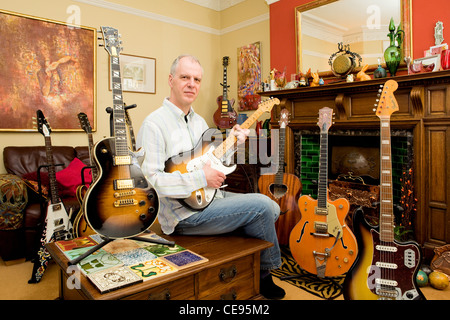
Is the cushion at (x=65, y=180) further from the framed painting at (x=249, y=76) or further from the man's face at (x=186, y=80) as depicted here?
the framed painting at (x=249, y=76)

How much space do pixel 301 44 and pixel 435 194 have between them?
202 centimetres

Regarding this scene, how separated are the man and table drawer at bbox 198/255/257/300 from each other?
167 mm

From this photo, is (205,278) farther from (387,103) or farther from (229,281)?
(387,103)

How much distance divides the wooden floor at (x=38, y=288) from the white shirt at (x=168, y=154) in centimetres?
83

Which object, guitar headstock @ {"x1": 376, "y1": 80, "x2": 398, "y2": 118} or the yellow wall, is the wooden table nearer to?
guitar headstock @ {"x1": 376, "y1": 80, "x2": 398, "y2": 118}

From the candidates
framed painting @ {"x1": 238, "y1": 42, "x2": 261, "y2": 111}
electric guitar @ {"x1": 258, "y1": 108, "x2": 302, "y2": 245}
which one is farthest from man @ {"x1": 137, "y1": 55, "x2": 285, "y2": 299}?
framed painting @ {"x1": 238, "y1": 42, "x2": 261, "y2": 111}

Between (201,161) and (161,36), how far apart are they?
310 cm

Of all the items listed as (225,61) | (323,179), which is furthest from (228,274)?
(225,61)

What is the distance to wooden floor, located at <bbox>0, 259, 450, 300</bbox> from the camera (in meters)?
1.85

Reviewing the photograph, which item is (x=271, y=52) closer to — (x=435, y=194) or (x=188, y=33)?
(x=188, y=33)

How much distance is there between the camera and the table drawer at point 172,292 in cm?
117

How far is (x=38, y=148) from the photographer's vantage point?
10.1 feet

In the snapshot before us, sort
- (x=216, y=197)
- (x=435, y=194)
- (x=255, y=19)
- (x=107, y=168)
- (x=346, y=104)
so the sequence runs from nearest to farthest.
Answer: (x=107, y=168)
(x=216, y=197)
(x=435, y=194)
(x=346, y=104)
(x=255, y=19)
